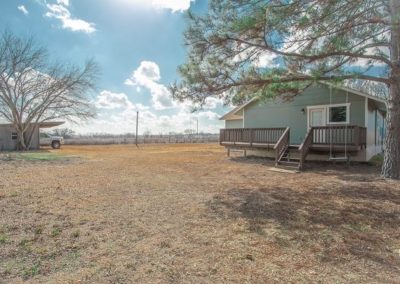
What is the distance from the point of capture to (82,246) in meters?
4.00

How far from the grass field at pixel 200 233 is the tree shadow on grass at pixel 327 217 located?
0.02 m

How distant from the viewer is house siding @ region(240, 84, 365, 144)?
1309 cm

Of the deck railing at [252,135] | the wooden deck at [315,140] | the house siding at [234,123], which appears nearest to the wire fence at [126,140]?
the house siding at [234,123]

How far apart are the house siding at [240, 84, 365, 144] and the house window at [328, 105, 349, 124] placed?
203mm

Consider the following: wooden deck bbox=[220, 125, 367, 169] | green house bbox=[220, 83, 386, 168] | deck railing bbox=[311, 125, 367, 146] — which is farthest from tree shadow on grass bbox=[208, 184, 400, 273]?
green house bbox=[220, 83, 386, 168]

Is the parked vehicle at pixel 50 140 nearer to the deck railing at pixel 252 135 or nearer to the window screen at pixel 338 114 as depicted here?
the deck railing at pixel 252 135

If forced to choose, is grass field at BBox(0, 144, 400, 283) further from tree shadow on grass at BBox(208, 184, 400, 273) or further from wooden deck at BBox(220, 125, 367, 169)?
wooden deck at BBox(220, 125, 367, 169)

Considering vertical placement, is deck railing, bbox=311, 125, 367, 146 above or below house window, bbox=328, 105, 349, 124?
below

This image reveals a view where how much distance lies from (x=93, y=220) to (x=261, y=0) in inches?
236

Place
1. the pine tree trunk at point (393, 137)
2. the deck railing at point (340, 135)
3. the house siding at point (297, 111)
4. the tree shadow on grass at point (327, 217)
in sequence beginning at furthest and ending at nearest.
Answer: the house siding at point (297, 111)
the deck railing at point (340, 135)
the pine tree trunk at point (393, 137)
the tree shadow on grass at point (327, 217)

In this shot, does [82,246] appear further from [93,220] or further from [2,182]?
[2,182]

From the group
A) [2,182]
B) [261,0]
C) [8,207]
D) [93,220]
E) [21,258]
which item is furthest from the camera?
[2,182]

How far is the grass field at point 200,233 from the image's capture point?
328cm

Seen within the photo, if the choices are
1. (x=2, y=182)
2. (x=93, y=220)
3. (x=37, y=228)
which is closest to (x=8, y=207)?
(x=37, y=228)
